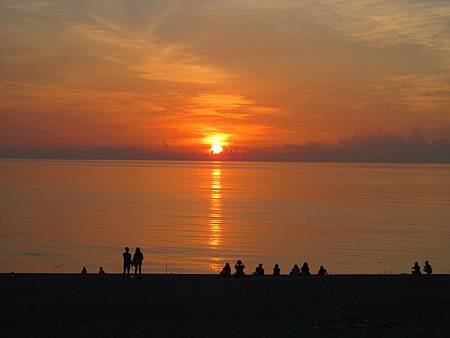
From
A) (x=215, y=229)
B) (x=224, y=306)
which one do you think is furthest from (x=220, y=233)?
(x=224, y=306)

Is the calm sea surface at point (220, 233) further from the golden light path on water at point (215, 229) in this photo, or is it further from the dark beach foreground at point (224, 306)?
the dark beach foreground at point (224, 306)

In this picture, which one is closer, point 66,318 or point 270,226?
point 66,318

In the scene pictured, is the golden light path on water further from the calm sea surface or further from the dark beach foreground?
the dark beach foreground

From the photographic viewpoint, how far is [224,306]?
1775 centimetres

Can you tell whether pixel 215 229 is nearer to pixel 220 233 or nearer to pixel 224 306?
pixel 220 233

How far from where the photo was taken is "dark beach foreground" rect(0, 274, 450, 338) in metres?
14.5

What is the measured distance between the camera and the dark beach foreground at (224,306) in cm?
1453

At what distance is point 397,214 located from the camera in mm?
81438

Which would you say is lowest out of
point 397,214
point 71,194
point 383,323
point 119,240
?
point 383,323

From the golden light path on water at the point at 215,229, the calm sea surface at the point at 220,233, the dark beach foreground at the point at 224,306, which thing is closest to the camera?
the dark beach foreground at the point at 224,306

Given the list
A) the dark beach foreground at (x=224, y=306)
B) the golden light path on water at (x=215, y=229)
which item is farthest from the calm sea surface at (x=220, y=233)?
the dark beach foreground at (x=224, y=306)

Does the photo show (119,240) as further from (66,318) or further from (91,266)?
(66,318)

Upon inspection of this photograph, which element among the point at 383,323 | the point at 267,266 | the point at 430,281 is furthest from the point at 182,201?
the point at 383,323

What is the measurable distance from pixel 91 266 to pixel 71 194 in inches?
2986
